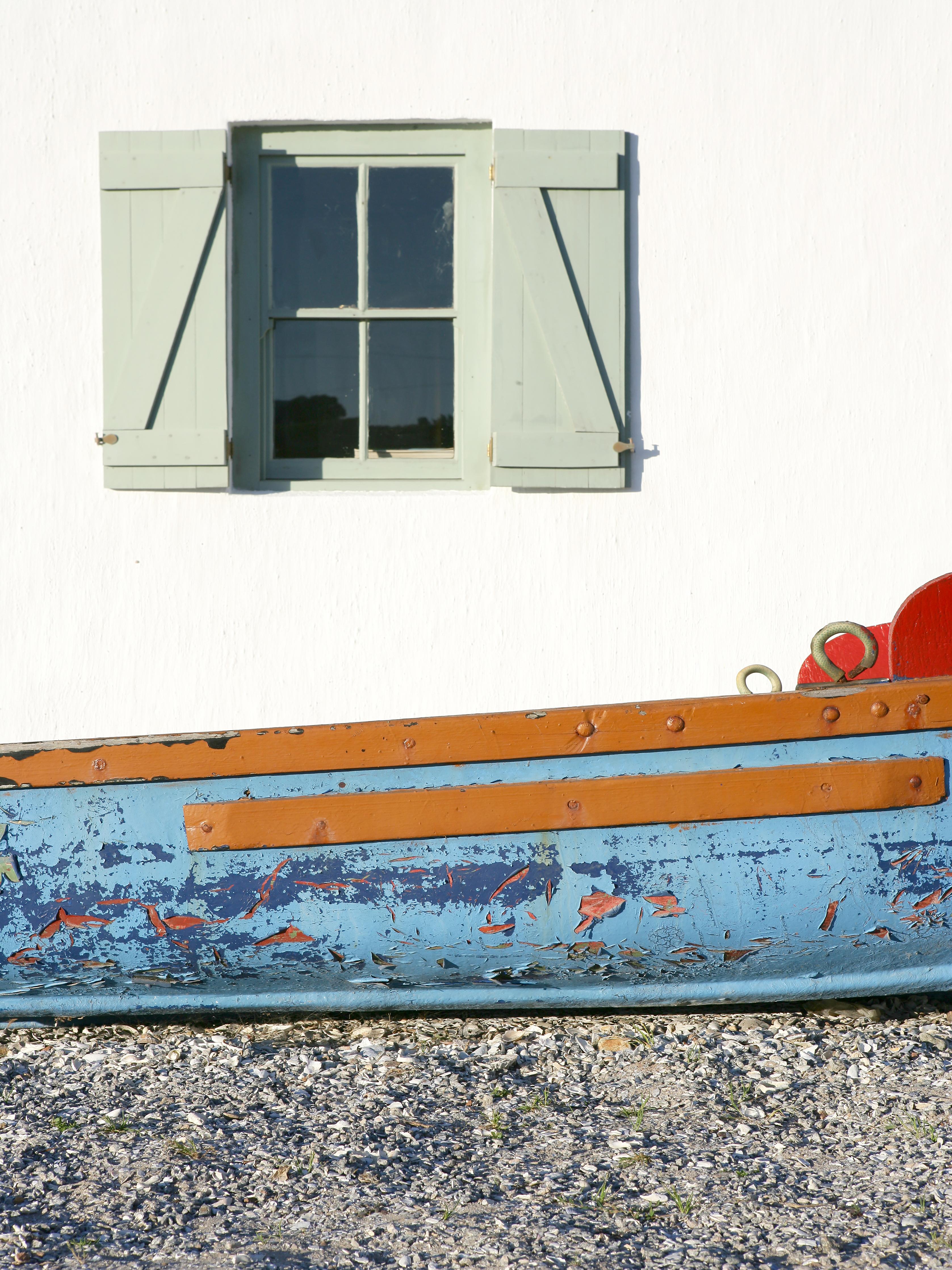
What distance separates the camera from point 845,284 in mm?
3424

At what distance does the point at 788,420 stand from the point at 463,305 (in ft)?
3.79

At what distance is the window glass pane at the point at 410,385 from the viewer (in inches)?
141

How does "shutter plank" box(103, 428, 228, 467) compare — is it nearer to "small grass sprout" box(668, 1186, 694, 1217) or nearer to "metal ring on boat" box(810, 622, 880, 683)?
"metal ring on boat" box(810, 622, 880, 683)

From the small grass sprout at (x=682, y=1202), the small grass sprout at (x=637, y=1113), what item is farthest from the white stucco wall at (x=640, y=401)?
the small grass sprout at (x=682, y=1202)

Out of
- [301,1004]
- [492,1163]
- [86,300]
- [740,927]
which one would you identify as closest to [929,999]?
[740,927]

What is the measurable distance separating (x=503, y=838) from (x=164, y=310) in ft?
6.98

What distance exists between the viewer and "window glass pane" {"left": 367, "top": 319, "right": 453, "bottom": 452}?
11.8 feet

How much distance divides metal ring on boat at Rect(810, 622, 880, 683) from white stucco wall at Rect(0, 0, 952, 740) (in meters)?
0.98

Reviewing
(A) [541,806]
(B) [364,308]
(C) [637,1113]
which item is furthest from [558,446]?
Result: (C) [637,1113]

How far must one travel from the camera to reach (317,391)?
362 centimetres

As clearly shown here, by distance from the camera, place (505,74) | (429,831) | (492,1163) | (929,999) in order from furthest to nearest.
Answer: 1. (505,74)
2. (929,999)
3. (429,831)
4. (492,1163)

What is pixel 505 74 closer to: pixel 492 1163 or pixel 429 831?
pixel 429 831

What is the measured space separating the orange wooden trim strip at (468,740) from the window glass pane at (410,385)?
1621 mm

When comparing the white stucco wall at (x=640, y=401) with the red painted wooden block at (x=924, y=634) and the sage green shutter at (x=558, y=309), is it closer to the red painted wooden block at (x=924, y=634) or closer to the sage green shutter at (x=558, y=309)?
the sage green shutter at (x=558, y=309)
